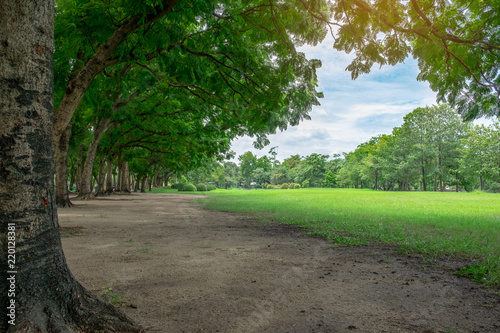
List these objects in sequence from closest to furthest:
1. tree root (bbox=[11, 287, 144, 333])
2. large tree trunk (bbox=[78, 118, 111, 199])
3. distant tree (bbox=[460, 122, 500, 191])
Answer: tree root (bbox=[11, 287, 144, 333]) → large tree trunk (bbox=[78, 118, 111, 199]) → distant tree (bbox=[460, 122, 500, 191])

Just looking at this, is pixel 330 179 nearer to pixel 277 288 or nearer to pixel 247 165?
pixel 247 165

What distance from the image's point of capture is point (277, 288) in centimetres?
343

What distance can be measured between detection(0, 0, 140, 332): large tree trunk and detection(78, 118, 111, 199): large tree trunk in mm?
13987

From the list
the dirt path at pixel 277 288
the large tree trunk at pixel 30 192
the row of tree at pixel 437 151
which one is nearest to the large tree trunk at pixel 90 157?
the dirt path at pixel 277 288

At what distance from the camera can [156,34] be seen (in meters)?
5.03

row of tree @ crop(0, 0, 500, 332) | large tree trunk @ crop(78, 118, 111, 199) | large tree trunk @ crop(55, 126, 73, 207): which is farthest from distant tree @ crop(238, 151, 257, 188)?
row of tree @ crop(0, 0, 500, 332)

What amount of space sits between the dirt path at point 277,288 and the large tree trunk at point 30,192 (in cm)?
77

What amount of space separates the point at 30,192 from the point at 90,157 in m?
15.9

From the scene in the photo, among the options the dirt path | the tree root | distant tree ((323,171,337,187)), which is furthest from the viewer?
distant tree ((323,171,337,187))

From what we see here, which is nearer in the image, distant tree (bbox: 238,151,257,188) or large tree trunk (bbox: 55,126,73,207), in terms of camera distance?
large tree trunk (bbox: 55,126,73,207)

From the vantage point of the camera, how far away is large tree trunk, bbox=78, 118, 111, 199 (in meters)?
14.8

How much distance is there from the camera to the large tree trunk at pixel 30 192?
1859mm

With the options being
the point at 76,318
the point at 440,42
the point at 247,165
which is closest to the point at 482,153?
the point at 440,42

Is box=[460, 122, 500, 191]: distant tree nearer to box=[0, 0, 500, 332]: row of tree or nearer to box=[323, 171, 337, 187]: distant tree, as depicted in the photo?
box=[323, 171, 337, 187]: distant tree
